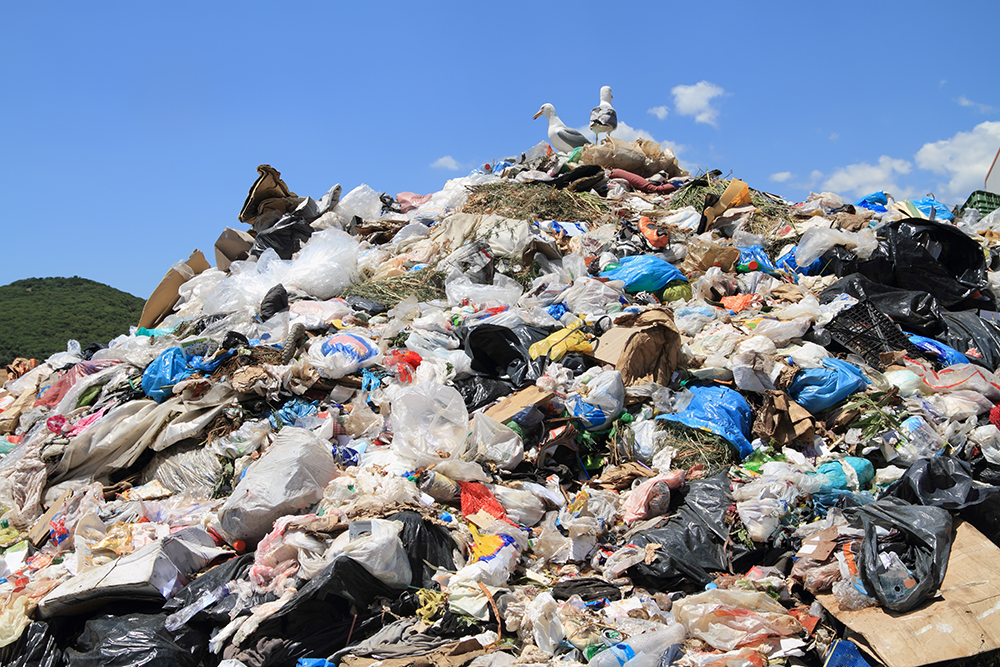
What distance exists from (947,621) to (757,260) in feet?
12.5

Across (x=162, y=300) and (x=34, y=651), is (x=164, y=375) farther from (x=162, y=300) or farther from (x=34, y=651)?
(x=162, y=300)

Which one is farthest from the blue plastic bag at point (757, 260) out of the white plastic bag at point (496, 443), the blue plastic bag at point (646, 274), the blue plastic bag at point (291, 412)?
the blue plastic bag at point (291, 412)

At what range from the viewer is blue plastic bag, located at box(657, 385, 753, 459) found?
3.65 metres

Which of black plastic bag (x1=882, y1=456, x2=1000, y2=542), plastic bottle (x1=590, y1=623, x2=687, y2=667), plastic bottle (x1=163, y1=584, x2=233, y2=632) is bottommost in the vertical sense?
plastic bottle (x1=163, y1=584, x2=233, y2=632)

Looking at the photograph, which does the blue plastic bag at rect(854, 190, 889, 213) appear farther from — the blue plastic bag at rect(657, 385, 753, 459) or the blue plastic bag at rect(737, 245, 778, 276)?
the blue plastic bag at rect(657, 385, 753, 459)

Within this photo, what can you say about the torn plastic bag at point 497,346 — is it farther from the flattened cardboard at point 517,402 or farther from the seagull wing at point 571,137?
the seagull wing at point 571,137

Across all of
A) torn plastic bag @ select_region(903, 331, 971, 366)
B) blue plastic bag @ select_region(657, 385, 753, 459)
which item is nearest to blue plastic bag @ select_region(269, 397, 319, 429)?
blue plastic bag @ select_region(657, 385, 753, 459)

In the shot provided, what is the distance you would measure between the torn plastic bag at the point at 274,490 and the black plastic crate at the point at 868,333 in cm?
343

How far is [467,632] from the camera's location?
264 cm

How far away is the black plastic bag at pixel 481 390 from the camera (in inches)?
162

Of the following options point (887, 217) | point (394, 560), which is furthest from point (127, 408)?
point (887, 217)

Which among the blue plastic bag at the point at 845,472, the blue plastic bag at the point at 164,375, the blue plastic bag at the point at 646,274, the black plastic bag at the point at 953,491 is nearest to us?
the black plastic bag at the point at 953,491

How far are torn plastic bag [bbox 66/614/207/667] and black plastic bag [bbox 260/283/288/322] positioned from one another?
2.82 m

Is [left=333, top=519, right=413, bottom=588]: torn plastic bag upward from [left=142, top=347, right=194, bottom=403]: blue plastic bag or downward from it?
downward
